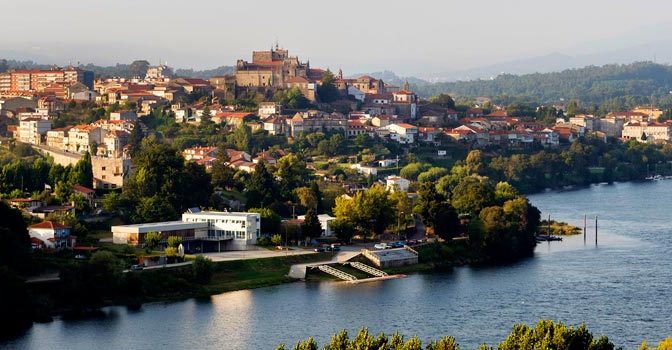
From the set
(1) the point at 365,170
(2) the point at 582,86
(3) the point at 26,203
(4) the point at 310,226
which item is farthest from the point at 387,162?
(2) the point at 582,86

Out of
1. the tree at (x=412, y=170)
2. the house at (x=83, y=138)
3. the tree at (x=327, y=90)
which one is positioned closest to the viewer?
the house at (x=83, y=138)

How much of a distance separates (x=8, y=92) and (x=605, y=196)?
24869mm

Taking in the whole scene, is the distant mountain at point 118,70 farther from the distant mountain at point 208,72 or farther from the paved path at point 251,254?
the paved path at point 251,254

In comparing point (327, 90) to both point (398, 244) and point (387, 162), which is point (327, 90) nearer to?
point (387, 162)

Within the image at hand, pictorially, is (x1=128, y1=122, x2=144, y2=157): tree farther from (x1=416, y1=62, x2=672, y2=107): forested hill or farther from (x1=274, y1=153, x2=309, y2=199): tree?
(x1=416, y1=62, x2=672, y2=107): forested hill

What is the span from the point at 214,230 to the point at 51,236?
4.19 meters

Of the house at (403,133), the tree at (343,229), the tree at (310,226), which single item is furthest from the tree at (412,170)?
the tree at (310,226)

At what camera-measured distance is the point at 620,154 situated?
184 feet

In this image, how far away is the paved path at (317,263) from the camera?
84.8 ft

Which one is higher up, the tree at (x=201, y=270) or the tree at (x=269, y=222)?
the tree at (x=269, y=222)

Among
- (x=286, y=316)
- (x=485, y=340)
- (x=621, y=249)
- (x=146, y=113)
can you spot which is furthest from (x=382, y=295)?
(x=146, y=113)

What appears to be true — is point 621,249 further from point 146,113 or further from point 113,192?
point 146,113

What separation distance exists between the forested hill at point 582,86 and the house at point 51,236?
303 ft

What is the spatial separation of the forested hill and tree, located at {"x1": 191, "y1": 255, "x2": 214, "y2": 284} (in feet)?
303
